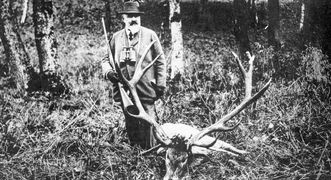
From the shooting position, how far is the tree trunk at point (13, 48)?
5.31 meters

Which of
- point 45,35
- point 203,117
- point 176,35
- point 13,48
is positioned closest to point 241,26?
point 176,35

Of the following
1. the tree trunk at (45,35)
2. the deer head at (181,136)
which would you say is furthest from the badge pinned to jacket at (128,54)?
the tree trunk at (45,35)

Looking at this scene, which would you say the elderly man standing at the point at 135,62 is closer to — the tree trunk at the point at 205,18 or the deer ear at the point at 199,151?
the deer ear at the point at 199,151

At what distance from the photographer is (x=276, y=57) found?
18.0 ft

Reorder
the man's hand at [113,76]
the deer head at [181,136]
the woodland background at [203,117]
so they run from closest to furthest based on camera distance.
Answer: the deer head at [181,136]
the woodland background at [203,117]
the man's hand at [113,76]

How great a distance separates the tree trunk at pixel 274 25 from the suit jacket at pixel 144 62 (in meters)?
2.66

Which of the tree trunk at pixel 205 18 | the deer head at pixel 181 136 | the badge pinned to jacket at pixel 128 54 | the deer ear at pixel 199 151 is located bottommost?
the deer ear at pixel 199 151

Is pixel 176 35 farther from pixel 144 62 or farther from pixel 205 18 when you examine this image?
pixel 205 18

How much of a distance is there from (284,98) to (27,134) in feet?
10.8

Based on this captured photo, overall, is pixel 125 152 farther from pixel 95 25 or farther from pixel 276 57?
pixel 95 25

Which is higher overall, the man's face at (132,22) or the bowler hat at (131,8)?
the bowler hat at (131,8)

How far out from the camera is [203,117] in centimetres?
460

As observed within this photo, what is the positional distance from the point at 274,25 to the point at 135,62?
3482 mm

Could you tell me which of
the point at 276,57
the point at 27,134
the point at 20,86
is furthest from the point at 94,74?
the point at 276,57
